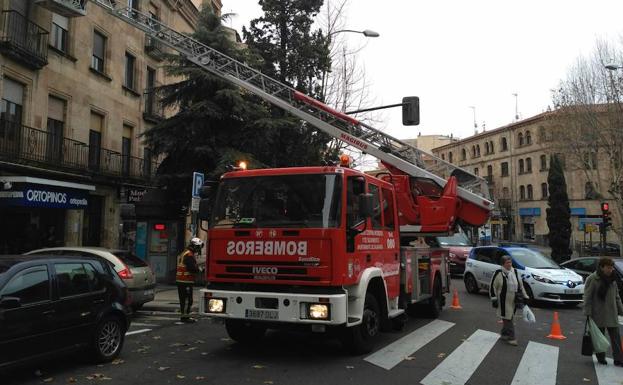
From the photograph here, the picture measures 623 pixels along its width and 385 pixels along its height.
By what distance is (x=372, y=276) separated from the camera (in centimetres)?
804

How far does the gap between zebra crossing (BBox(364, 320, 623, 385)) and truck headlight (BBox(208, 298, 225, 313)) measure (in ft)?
7.50

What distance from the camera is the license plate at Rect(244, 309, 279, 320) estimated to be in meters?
7.26

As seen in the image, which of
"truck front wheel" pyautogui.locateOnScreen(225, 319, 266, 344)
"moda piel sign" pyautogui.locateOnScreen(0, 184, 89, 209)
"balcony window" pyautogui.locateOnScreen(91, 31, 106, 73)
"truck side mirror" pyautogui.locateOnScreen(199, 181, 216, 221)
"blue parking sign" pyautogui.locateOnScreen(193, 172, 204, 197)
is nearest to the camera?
"truck side mirror" pyautogui.locateOnScreen(199, 181, 216, 221)

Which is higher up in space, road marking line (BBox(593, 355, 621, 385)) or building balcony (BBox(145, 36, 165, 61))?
building balcony (BBox(145, 36, 165, 61))

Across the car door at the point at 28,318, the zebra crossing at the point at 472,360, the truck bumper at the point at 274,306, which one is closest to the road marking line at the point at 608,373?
the zebra crossing at the point at 472,360

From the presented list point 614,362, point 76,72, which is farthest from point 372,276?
point 76,72

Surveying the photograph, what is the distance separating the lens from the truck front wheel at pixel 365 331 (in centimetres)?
781

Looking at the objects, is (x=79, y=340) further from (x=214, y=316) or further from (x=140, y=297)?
(x=140, y=297)

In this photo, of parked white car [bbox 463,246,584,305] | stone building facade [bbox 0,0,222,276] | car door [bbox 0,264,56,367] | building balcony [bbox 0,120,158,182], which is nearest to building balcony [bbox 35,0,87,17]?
stone building facade [bbox 0,0,222,276]

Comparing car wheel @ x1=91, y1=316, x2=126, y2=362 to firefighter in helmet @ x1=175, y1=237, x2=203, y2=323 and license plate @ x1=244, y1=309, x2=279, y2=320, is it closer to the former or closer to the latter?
license plate @ x1=244, y1=309, x2=279, y2=320

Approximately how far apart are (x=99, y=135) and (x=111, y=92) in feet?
6.81

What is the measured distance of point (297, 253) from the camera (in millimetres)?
7324

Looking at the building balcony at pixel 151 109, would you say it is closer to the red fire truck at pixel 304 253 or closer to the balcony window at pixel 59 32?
the balcony window at pixel 59 32

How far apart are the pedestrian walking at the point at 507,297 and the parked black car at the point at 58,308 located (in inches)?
262
